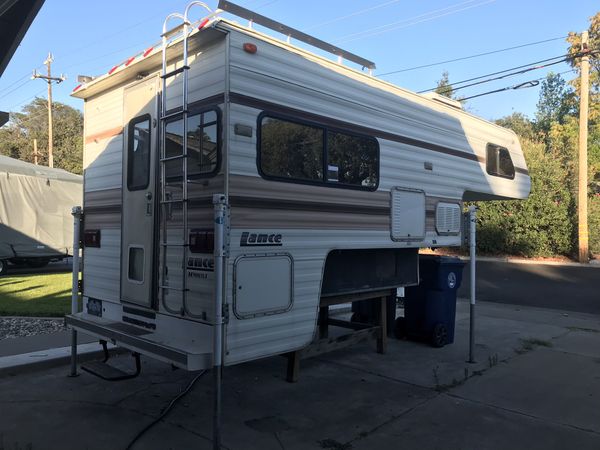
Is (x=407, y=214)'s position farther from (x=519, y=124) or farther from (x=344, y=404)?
(x=519, y=124)

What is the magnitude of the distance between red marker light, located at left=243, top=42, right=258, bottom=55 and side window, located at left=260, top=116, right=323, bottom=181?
0.54 m

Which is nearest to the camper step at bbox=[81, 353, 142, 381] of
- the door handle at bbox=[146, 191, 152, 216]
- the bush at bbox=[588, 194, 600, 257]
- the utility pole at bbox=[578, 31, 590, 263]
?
the door handle at bbox=[146, 191, 152, 216]

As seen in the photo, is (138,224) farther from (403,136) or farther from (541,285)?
(541,285)

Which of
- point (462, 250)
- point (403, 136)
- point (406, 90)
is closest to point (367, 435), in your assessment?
point (403, 136)

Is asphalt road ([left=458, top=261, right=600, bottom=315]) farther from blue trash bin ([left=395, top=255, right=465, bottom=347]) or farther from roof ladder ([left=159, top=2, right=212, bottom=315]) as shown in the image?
roof ladder ([left=159, top=2, right=212, bottom=315])

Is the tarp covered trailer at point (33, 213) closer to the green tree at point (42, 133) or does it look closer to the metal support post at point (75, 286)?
the metal support post at point (75, 286)

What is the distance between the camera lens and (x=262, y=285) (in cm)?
413

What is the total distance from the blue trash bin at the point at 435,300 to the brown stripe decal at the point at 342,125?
4.78 ft

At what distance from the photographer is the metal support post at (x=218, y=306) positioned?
3436mm

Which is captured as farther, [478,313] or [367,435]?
[478,313]

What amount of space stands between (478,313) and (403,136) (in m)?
5.11

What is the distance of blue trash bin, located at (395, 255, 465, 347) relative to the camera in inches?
267

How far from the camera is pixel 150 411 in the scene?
4.46 metres

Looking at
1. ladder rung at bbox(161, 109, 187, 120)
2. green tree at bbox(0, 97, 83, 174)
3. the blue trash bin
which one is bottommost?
the blue trash bin
